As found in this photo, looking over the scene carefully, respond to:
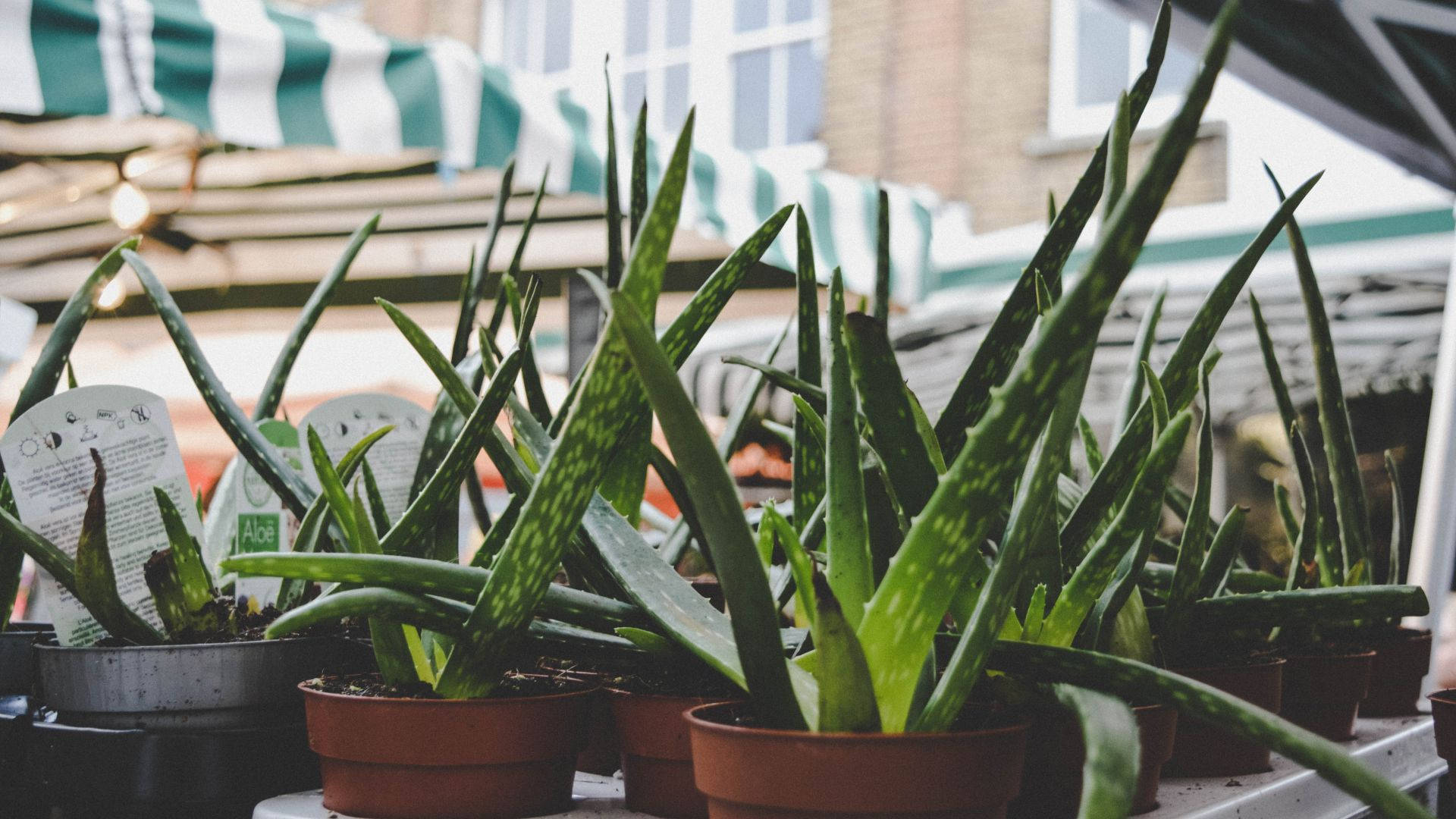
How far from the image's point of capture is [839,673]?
36cm

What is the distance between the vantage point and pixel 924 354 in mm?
2873

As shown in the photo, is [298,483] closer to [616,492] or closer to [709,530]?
[616,492]

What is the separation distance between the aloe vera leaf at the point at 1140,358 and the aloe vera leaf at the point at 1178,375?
0.02 meters

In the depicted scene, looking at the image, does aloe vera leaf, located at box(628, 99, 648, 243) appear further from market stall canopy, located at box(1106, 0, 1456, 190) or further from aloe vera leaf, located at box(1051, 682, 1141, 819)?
market stall canopy, located at box(1106, 0, 1456, 190)

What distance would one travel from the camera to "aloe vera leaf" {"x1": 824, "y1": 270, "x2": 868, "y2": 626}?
41 cm

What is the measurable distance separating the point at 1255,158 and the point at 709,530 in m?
3.70

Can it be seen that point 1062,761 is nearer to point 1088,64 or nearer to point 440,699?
point 440,699

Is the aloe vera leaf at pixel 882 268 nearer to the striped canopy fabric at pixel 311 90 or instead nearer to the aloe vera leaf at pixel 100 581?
the aloe vera leaf at pixel 100 581

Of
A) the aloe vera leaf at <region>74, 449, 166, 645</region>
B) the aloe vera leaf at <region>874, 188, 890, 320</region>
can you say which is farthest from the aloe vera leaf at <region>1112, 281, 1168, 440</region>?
the aloe vera leaf at <region>74, 449, 166, 645</region>

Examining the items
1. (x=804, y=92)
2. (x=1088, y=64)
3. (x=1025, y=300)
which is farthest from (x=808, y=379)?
(x=804, y=92)

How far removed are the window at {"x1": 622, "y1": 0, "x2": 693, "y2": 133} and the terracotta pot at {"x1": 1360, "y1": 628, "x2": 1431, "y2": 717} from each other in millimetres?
4147

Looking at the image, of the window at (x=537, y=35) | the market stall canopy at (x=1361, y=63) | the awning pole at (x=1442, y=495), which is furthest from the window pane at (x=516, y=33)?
the awning pole at (x=1442, y=495)

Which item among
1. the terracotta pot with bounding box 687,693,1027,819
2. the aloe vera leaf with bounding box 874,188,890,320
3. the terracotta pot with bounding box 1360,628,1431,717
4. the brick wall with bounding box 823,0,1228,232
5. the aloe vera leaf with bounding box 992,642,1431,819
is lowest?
the terracotta pot with bounding box 1360,628,1431,717

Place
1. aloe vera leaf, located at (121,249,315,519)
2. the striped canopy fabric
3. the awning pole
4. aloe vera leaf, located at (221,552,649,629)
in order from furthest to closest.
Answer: the striped canopy fabric
the awning pole
aloe vera leaf, located at (121,249,315,519)
aloe vera leaf, located at (221,552,649,629)
